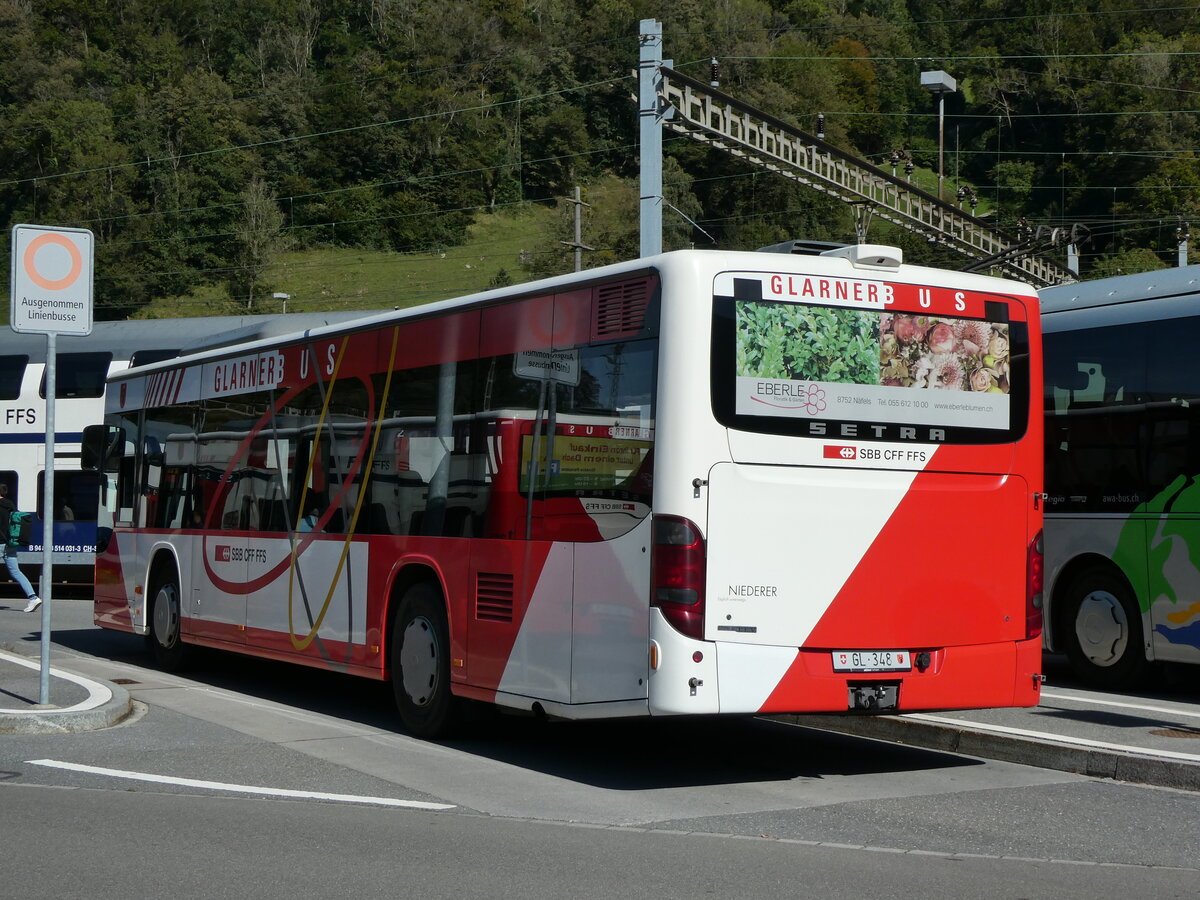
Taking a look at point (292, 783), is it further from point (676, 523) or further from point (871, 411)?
point (871, 411)

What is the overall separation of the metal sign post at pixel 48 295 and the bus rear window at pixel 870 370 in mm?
5024

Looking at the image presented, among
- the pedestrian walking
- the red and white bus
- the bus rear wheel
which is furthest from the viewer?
the pedestrian walking

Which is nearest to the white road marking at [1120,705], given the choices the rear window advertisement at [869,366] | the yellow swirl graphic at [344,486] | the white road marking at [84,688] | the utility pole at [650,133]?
the rear window advertisement at [869,366]

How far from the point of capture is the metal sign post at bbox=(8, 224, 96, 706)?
35.3ft

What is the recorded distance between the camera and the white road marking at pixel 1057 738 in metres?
8.72

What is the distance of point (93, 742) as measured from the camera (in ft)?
32.5

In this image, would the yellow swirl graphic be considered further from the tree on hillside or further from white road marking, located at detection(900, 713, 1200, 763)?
the tree on hillside

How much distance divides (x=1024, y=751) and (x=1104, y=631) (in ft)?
13.2

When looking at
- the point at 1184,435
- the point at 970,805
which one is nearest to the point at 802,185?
the point at 1184,435

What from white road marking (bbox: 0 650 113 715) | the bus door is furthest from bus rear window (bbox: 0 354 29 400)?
the bus door

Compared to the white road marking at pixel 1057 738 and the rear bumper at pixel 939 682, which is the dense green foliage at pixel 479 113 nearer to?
the white road marking at pixel 1057 738

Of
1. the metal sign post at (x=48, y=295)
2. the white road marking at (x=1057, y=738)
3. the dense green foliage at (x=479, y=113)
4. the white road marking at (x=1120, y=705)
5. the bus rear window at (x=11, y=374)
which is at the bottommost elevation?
the white road marking at (x=1120, y=705)

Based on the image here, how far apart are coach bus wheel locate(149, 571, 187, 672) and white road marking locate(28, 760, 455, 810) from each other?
18.0 feet

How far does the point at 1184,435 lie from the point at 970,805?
522 centimetres
